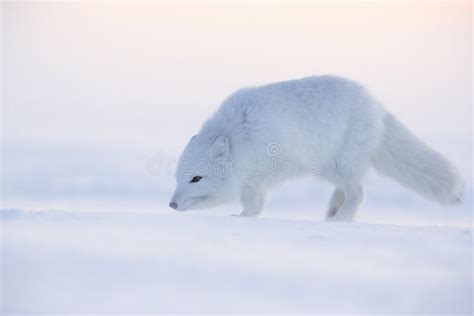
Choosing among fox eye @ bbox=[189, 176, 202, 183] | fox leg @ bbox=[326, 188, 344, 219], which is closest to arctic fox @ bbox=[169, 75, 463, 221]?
fox eye @ bbox=[189, 176, 202, 183]

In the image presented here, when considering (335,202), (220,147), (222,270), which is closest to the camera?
(222,270)

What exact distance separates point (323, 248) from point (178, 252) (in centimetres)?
71

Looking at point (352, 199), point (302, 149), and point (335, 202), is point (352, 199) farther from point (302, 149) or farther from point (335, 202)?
point (302, 149)

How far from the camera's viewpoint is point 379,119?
5156 millimetres

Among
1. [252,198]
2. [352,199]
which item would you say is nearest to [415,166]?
[352,199]

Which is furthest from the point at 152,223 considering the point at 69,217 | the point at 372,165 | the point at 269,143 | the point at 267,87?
the point at 372,165

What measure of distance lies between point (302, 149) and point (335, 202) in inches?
33.6

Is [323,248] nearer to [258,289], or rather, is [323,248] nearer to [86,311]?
[258,289]

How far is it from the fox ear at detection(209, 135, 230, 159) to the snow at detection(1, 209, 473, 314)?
1768 mm

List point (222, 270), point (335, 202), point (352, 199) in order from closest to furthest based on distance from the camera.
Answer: point (222, 270) < point (352, 199) < point (335, 202)

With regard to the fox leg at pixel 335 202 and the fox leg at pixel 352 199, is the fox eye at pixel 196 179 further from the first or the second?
the fox leg at pixel 335 202

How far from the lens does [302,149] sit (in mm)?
4914

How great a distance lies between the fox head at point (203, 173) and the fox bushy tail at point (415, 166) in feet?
4.71

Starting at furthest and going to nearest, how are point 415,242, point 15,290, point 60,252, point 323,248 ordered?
point 415,242, point 323,248, point 60,252, point 15,290
